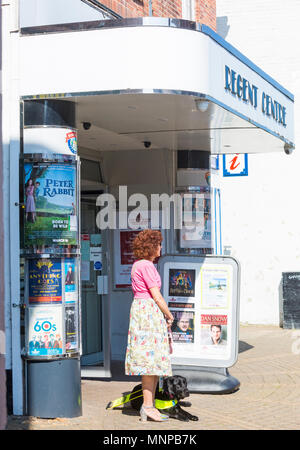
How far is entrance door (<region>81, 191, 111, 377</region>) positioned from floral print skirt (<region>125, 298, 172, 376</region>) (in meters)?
2.87

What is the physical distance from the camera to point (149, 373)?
7.20 metres

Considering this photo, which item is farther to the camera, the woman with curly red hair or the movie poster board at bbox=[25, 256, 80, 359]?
the movie poster board at bbox=[25, 256, 80, 359]

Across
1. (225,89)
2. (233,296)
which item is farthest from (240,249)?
(225,89)

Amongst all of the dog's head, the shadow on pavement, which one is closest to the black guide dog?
the dog's head

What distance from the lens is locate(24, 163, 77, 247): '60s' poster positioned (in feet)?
24.1

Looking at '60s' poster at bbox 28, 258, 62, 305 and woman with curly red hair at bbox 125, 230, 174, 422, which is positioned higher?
'60s' poster at bbox 28, 258, 62, 305

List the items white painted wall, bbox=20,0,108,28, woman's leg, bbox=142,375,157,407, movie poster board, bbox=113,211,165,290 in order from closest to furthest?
woman's leg, bbox=142,375,157,407
white painted wall, bbox=20,0,108,28
movie poster board, bbox=113,211,165,290

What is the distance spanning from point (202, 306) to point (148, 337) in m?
2.03

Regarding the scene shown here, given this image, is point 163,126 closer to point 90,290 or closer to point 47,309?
point 90,290

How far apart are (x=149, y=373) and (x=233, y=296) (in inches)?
87.7

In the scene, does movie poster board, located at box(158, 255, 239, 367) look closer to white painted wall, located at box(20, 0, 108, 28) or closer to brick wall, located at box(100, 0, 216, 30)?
white painted wall, located at box(20, 0, 108, 28)

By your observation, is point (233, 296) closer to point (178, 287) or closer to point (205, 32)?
point (178, 287)

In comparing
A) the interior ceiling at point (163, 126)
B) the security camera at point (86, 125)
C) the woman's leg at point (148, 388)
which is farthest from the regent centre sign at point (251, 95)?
the woman's leg at point (148, 388)

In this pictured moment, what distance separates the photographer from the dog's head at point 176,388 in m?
7.46
